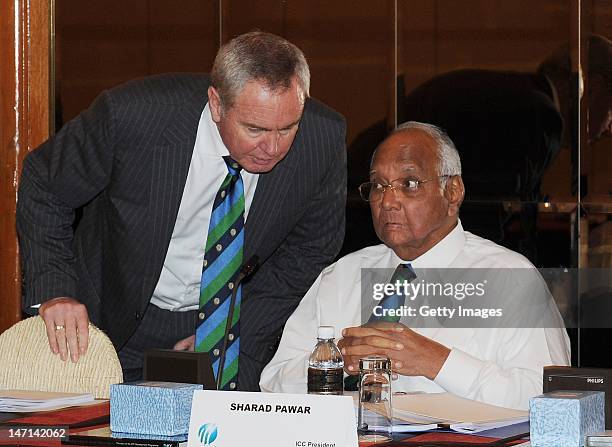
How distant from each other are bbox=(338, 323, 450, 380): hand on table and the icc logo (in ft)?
2.64

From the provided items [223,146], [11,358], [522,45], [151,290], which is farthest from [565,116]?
[11,358]

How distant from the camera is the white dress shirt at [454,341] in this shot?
7.59ft

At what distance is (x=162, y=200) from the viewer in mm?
2646

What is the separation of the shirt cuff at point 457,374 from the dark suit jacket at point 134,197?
2.26 feet

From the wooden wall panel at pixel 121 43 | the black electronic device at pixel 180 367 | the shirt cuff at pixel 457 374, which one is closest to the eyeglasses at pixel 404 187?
the shirt cuff at pixel 457 374

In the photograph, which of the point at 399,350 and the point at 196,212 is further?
the point at 196,212

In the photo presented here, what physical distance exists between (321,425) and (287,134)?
1.05 metres

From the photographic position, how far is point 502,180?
11.2ft

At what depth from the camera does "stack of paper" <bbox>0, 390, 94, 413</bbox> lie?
6.72 ft

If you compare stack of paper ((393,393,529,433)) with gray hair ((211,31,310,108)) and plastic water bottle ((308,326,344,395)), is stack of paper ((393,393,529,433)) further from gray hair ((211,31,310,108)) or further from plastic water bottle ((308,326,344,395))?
gray hair ((211,31,310,108))

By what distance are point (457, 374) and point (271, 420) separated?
0.88 meters

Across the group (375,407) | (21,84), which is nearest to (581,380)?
(375,407)

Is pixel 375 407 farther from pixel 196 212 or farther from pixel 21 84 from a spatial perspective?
pixel 21 84

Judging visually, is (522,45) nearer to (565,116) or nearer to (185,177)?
(565,116)
